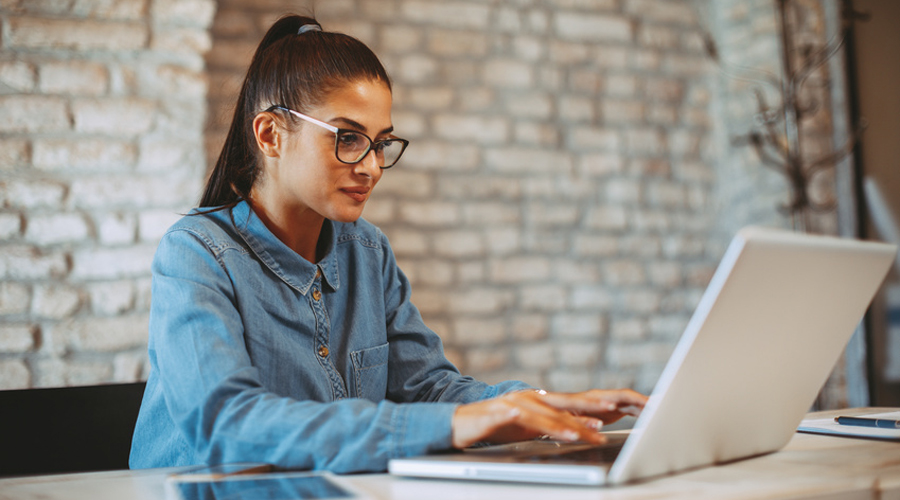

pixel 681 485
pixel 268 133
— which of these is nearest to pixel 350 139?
pixel 268 133

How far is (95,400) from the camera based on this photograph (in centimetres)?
139

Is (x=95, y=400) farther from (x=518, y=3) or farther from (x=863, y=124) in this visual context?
(x=863, y=124)

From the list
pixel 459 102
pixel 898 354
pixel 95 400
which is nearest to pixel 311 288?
pixel 95 400

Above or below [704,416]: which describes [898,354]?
below

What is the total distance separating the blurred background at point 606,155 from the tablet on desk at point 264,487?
70.0 inches

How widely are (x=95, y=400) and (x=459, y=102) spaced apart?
206cm

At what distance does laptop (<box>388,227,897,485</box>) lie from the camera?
714 mm

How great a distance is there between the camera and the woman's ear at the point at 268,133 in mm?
1442

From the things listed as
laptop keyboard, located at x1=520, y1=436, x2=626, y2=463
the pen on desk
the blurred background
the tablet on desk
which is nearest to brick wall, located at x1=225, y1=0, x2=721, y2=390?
the blurred background

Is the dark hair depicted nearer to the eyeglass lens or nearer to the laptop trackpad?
the eyeglass lens

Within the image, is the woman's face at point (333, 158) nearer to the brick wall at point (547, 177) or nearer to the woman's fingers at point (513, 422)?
the woman's fingers at point (513, 422)

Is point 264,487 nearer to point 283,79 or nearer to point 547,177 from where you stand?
point 283,79

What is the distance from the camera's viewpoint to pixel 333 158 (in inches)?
54.3

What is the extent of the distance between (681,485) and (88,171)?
6.66ft
